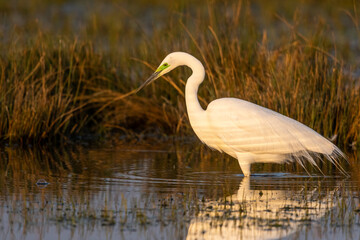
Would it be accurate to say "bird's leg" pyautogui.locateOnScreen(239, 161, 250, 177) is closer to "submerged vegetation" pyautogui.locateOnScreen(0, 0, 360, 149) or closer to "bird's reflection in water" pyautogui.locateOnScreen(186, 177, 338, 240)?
"bird's reflection in water" pyautogui.locateOnScreen(186, 177, 338, 240)

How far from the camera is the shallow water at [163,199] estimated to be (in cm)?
497

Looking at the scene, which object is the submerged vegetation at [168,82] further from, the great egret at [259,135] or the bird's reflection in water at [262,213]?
the bird's reflection in water at [262,213]

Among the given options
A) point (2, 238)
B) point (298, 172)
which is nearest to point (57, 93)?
point (298, 172)

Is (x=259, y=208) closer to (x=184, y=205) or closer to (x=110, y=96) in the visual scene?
(x=184, y=205)

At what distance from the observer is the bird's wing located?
23.3 feet

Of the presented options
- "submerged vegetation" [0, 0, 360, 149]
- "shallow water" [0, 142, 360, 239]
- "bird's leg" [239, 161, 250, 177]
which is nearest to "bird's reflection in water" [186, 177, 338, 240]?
"shallow water" [0, 142, 360, 239]

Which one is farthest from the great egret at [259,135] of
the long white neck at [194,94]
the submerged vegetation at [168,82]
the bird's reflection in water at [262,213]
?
the submerged vegetation at [168,82]

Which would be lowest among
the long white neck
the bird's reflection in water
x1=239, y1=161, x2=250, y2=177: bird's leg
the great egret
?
the bird's reflection in water

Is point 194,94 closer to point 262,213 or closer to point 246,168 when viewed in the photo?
point 246,168

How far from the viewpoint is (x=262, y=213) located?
548cm

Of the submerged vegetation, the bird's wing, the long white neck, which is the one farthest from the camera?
the submerged vegetation

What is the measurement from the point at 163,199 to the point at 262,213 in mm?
904

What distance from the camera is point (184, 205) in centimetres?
566

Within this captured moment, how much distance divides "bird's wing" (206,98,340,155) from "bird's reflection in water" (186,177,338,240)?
555 millimetres
